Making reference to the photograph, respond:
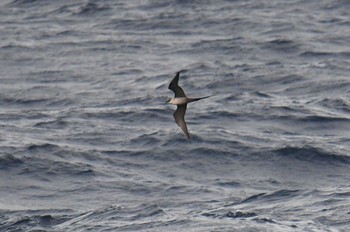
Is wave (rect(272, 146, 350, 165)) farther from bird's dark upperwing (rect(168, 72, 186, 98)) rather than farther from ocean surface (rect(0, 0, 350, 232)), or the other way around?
bird's dark upperwing (rect(168, 72, 186, 98))

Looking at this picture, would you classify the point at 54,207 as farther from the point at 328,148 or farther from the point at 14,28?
the point at 14,28

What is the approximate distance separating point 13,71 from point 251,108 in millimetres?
7917

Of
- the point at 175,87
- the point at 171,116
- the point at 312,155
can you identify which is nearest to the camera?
the point at 175,87

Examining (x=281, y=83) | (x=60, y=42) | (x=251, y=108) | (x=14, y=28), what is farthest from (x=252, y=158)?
(x=14, y=28)

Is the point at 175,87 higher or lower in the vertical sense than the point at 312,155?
higher

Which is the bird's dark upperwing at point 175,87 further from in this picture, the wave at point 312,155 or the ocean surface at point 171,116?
the wave at point 312,155

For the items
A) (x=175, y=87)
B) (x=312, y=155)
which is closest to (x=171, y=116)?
(x=312, y=155)

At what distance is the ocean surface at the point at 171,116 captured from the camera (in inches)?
951

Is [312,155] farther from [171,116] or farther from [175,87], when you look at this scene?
[175,87]

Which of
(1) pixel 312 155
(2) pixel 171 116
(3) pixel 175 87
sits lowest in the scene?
(1) pixel 312 155

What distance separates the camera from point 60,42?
39.0 m

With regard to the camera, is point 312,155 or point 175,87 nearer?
point 175,87

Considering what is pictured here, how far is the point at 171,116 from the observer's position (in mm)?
30578

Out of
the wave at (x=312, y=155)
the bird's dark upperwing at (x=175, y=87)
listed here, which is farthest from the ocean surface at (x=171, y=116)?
the bird's dark upperwing at (x=175, y=87)
